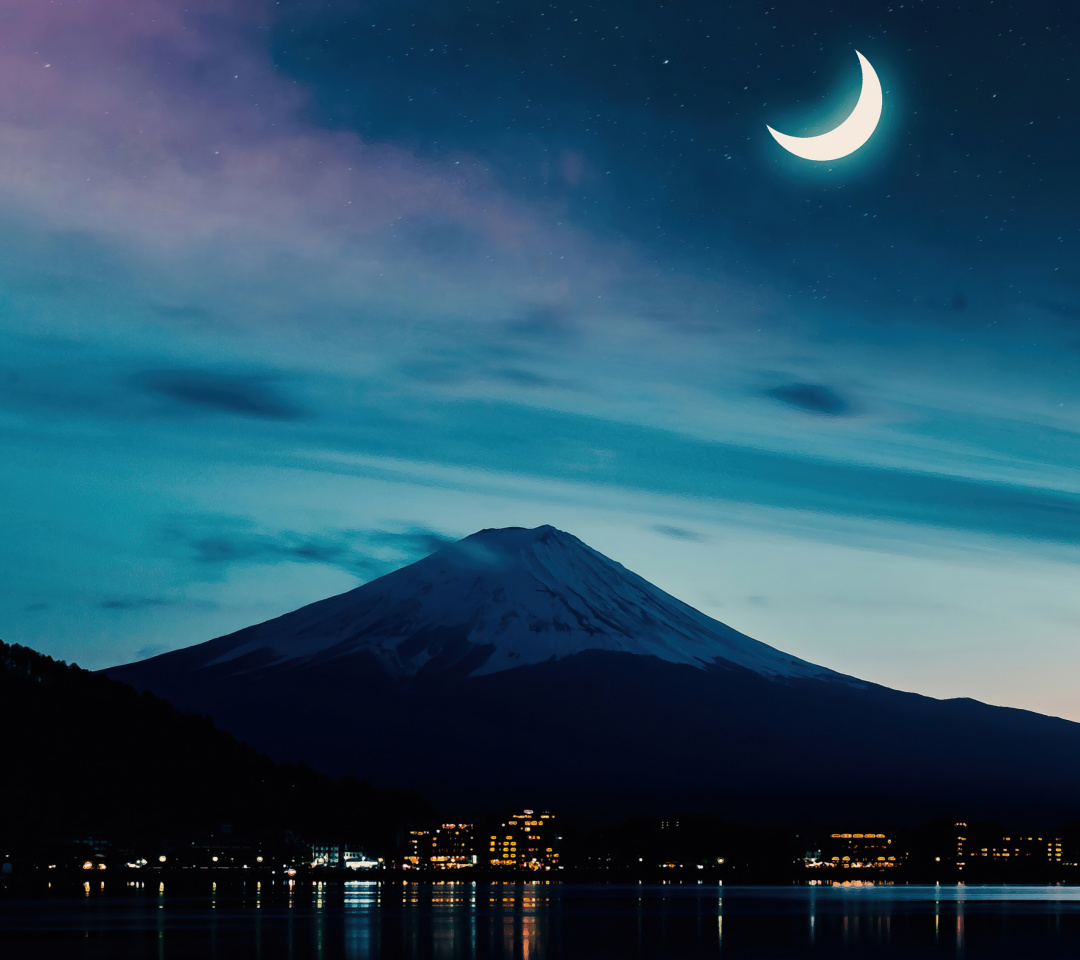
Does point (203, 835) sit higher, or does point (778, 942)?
point (778, 942)

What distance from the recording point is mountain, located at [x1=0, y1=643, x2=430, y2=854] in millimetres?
140750

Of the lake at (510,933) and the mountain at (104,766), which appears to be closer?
the lake at (510,933)

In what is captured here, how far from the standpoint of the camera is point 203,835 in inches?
6294

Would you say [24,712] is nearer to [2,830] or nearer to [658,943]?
[2,830]

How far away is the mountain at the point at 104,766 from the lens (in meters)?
141

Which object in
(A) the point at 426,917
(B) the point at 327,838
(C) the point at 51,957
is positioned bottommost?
(B) the point at 327,838

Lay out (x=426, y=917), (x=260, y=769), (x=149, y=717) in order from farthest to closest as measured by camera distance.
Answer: (x=260, y=769), (x=149, y=717), (x=426, y=917)

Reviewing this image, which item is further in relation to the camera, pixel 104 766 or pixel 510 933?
pixel 104 766

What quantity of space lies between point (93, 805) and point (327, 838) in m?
51.7

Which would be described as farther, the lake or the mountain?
the mountain

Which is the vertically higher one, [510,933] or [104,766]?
[510,933]

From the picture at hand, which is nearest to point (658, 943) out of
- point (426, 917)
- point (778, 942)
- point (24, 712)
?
point (778, 942)

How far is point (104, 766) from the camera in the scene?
147375mm

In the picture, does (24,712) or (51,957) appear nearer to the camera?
(51,957)
